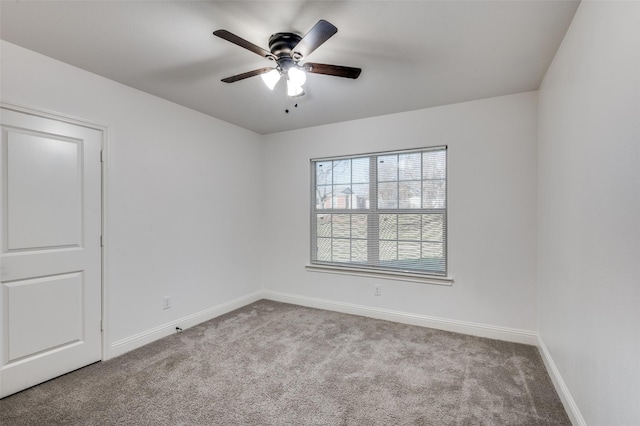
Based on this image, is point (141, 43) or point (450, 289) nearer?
point (141, 43)

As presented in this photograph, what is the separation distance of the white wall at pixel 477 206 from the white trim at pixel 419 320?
0.05m

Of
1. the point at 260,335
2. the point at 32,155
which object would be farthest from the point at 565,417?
the point at 32,155

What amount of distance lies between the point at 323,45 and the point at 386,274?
251 centimetres

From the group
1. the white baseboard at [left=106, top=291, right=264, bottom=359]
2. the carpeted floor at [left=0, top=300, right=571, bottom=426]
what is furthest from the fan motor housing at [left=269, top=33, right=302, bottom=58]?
the white baseboard at [left=106, top=291, right=264, bottom=359]

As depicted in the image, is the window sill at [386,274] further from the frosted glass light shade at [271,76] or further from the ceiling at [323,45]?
the frosted glass light shade at [271,76]

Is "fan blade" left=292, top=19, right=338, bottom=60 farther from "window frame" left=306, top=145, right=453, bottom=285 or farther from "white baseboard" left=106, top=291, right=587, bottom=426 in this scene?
"white baseboard" left=106, top=291, right=587, bottom=426

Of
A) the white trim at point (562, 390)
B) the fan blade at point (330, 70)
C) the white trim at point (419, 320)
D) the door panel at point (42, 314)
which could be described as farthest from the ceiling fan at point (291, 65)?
the white trim at point (419, 320)

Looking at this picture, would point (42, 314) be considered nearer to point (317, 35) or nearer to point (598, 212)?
point (317, 35)

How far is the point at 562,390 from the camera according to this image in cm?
196

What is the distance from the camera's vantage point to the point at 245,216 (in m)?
4.05

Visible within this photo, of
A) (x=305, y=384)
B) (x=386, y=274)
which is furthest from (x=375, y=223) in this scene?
(x=305, y=384)

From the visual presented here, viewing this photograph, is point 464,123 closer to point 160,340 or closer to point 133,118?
point 133,118

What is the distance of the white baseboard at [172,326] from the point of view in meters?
2.63

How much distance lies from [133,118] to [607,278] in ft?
11.7
